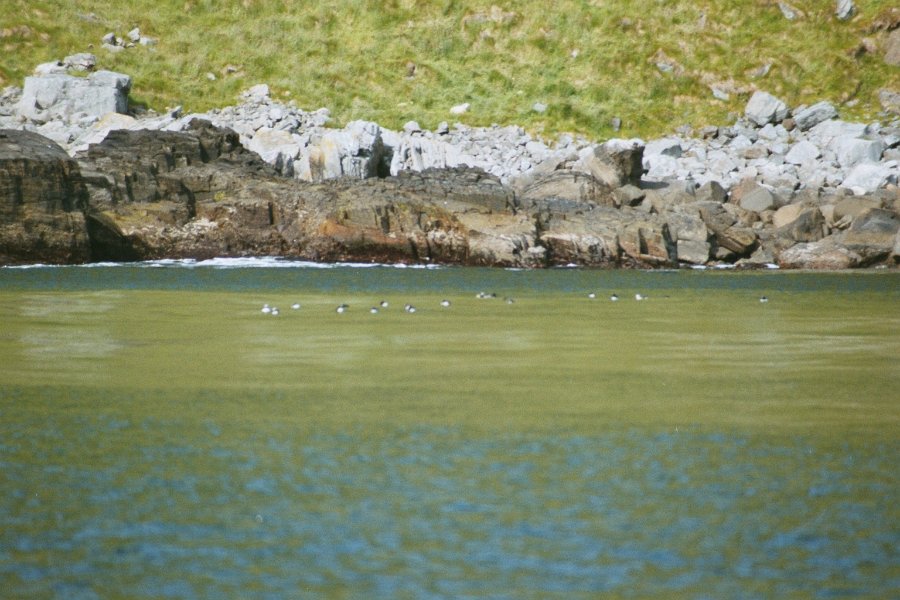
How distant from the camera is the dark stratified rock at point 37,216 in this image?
55.3m

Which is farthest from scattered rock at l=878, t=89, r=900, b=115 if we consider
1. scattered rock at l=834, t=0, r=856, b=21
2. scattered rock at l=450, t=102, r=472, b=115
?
scattered rock at l=450, t=102, r=472, b=115

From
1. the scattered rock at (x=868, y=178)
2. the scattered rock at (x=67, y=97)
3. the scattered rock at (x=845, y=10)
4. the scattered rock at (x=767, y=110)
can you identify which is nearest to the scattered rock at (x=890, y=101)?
the scattered rock at (x=767, y=110)

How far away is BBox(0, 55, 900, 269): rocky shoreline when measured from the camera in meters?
57.3

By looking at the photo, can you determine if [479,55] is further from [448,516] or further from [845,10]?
[448,516]

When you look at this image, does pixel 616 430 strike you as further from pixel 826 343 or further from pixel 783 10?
pixel 783 10

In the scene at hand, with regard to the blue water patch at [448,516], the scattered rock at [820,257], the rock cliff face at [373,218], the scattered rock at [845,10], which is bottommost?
the blue water patch at [448,516]

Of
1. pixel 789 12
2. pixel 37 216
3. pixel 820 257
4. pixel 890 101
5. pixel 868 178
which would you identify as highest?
pixel 789 12

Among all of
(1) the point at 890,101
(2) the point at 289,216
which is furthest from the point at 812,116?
(2) the point at 289,216

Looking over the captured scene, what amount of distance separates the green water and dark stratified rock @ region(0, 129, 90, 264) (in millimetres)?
28262

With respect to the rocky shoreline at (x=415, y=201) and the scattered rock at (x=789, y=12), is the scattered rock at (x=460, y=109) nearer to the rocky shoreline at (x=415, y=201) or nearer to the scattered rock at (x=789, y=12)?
the rocky shoreline at (x=415, y=201)

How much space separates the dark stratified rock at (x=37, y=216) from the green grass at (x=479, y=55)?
29.8 m

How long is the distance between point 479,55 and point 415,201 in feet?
125

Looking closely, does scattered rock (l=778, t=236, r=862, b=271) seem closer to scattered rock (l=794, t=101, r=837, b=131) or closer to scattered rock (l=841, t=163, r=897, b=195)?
scattered rock (l=841, t=163, r=897, b=195)

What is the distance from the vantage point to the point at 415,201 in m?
59.4
